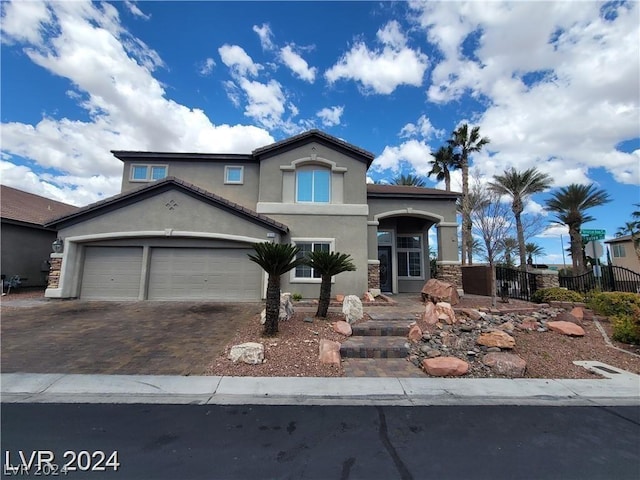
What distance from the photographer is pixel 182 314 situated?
10055 millimetres

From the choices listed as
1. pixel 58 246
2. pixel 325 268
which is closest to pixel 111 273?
pixel 58 246

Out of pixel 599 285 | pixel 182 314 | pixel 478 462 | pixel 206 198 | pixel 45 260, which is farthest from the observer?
pixel 45 260

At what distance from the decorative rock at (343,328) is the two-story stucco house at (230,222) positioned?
5.03 m

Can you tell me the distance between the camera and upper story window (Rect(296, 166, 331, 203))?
1408 cm

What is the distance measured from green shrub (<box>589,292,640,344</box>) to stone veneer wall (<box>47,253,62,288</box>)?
746 inches

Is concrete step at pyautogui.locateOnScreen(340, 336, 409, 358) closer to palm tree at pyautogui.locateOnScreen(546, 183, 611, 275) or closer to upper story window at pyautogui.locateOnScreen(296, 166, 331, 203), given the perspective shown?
upper story window at pyautogui.locateOnScreen(296, 166, 331, 203)

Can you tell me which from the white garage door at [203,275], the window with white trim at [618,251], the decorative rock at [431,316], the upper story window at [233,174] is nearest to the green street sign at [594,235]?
the decorative rock at [431,316]

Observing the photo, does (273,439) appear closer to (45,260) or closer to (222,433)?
(222,433)

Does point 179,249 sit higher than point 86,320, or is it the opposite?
point 179,249

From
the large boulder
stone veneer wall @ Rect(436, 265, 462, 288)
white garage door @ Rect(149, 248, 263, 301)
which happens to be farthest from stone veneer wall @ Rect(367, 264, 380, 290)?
white garage door @ Rect(149, 248, 263, 301)

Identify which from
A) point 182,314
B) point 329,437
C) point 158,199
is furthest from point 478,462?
point 158,199

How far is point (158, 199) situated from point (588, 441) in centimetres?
1430

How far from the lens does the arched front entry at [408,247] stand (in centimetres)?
1567

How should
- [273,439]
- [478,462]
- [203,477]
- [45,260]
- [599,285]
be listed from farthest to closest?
1. [45,260]
2. [599,285]
3. [273,439]
4. [478,462]
5. [203,477]
